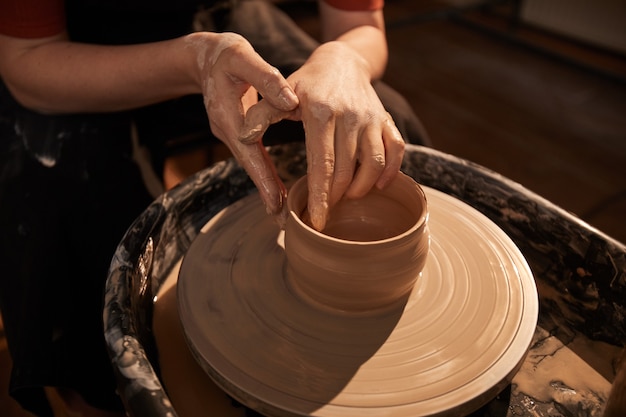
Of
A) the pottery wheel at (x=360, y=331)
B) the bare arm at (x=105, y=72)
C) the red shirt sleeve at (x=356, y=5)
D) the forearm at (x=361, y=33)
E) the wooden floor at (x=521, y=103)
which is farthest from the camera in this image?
the wooden floor at (x=521, y=103)

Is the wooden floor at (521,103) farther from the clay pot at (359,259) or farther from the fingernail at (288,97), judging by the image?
the fingernail at (288,97)

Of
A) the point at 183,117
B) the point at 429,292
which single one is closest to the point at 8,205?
the point at 183,117

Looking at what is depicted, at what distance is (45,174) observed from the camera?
3.67 ft

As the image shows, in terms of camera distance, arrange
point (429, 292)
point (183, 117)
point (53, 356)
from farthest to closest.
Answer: point (183, 117), point (53, 356), point (429, 292)

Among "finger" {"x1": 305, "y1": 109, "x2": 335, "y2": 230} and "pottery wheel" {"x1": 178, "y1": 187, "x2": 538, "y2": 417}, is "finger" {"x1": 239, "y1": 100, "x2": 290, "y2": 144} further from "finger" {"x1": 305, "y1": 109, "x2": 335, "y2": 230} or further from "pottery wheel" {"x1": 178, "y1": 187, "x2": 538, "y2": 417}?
"pottery wheel" {"x1": 178, "y1": 187, "x2": 538, "y2": 417}

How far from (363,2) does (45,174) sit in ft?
2.72

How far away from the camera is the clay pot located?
796mm

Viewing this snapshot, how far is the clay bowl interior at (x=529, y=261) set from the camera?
0.80 metres

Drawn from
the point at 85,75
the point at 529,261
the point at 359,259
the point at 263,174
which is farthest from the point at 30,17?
the point at 529,261

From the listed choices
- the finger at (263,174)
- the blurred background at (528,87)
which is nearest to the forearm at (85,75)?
the finger at (263,174)

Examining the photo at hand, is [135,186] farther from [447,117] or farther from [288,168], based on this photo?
[447,117]

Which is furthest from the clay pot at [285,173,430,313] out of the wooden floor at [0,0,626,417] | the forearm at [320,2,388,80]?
the wooden floor at [0,0,626,417]

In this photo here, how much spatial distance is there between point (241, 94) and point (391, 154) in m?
0.27

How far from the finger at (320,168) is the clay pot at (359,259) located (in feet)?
0.09
